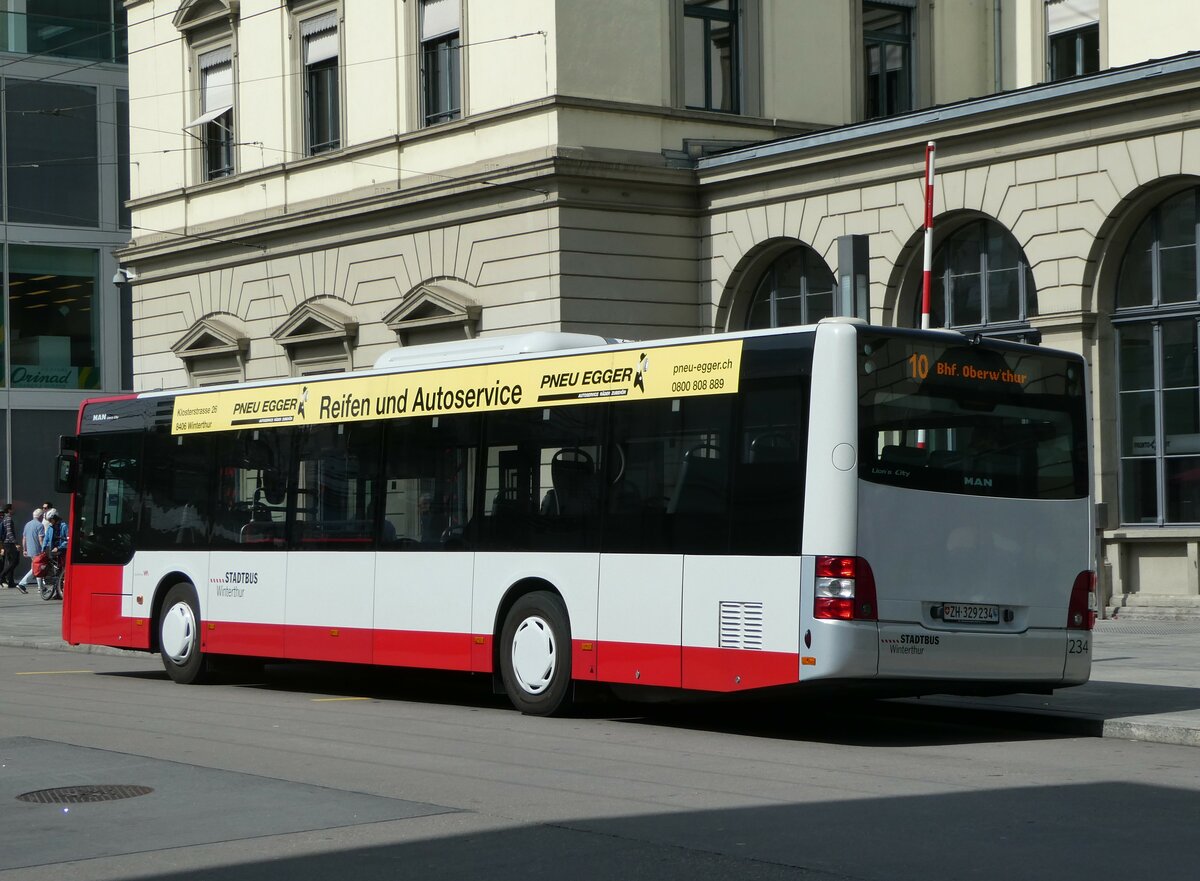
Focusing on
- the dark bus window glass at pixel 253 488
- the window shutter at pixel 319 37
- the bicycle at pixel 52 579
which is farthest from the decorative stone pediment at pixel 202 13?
the dark bus window glass at pixel 253 488

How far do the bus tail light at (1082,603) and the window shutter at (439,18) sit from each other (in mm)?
18434

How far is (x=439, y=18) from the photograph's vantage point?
2934cm

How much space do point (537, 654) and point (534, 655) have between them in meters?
0.03

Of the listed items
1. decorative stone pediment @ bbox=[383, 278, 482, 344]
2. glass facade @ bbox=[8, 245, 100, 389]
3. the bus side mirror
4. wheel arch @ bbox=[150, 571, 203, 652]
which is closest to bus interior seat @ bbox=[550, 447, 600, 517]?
wheel arch @ bbox=[150, 571, 203, 652]

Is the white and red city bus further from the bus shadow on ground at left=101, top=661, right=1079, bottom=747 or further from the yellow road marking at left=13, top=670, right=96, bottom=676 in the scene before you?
the yellow road marking at left=13, top=670, right=96, bottom=676

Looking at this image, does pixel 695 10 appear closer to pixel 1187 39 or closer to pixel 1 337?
pixel 1187 39

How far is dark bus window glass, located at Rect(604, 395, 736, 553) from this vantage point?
1255 centimetres

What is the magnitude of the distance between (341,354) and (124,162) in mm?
14800

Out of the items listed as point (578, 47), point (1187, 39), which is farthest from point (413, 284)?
point (1187, 39)

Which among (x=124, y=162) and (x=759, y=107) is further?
(x=124, y=162)

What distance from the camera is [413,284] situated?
97.0ft

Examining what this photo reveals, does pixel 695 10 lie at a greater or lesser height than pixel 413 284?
greater

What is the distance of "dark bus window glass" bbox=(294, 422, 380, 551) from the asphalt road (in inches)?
65.2

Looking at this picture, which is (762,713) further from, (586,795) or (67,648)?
(67,648)
